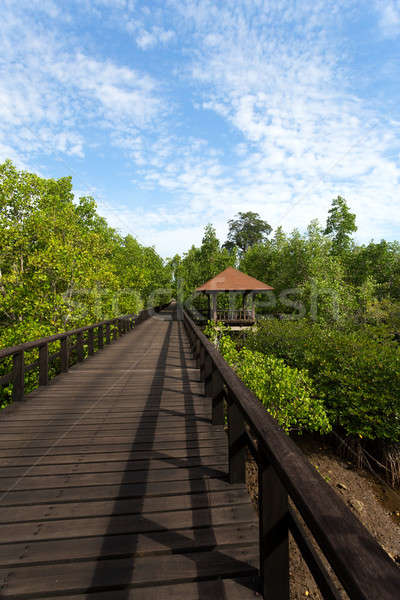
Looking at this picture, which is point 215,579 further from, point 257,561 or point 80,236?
point 80,236

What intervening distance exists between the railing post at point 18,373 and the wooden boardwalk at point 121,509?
0.42 meters

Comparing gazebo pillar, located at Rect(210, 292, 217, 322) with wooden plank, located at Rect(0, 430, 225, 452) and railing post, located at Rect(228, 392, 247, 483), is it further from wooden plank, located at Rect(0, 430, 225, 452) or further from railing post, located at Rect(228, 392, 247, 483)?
railing post, located at Rect(228, 392, 247, 483)

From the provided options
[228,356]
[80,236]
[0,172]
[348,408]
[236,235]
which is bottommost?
[348,408]

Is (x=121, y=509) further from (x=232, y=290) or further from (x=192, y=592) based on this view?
(x=232, y=290)

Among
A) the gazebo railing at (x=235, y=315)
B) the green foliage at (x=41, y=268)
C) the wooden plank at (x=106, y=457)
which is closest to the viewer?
the wooden plank at (x=106, y=457)

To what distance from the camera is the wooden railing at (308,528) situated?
32.4 inches

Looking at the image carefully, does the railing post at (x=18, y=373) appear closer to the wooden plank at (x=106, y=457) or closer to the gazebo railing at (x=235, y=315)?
the wooden plank at (x=106, y=457)

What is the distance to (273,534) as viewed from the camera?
175 centimetres


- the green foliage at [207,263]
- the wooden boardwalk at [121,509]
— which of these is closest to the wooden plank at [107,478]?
the wooden boardwalk at [121,509]

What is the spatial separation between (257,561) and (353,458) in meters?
9.47

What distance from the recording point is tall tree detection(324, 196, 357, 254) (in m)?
41.8

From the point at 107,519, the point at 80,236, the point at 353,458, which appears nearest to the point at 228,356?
the point at 353,458

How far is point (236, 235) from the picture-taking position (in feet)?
268

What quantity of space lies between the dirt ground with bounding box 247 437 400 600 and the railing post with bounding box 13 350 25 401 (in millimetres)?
5787
